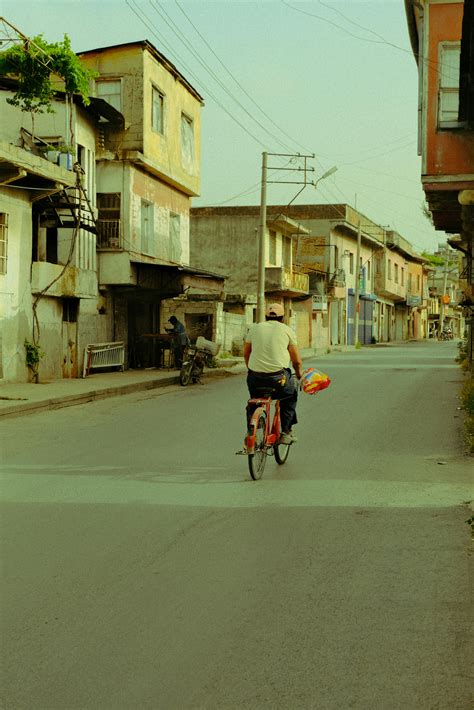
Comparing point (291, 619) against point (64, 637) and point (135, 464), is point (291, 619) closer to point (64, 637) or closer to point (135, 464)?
point (64, 637)

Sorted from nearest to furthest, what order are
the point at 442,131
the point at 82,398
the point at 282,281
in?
1. the point at 442,131
2. the point at 82,398
3. the point at 282,281

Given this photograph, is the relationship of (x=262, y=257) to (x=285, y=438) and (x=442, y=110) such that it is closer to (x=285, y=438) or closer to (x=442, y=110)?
(x=442, y=110)

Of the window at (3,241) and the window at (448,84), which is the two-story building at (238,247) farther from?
the window at (448,84)

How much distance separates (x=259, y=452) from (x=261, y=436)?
0.55 feet

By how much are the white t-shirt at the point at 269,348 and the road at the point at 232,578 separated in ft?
3.75

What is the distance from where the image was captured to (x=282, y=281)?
155 feet

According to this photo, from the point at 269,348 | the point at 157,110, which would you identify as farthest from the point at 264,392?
the point at 157,110

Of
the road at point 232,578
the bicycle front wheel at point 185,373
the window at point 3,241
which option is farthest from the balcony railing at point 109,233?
the road at point 232,578

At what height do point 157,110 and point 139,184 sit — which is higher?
point 157,110

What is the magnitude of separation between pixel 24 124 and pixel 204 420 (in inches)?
535

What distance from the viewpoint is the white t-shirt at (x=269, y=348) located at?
9500mm

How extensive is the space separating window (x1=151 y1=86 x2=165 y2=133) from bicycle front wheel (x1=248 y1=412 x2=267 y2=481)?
20.9 meters

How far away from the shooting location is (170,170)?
3003 cm

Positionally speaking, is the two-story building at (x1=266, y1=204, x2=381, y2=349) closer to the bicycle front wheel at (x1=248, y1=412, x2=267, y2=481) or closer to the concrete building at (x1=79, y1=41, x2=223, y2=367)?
the concrete building at (x1=79, y1=41, x2=223, y2=367)
